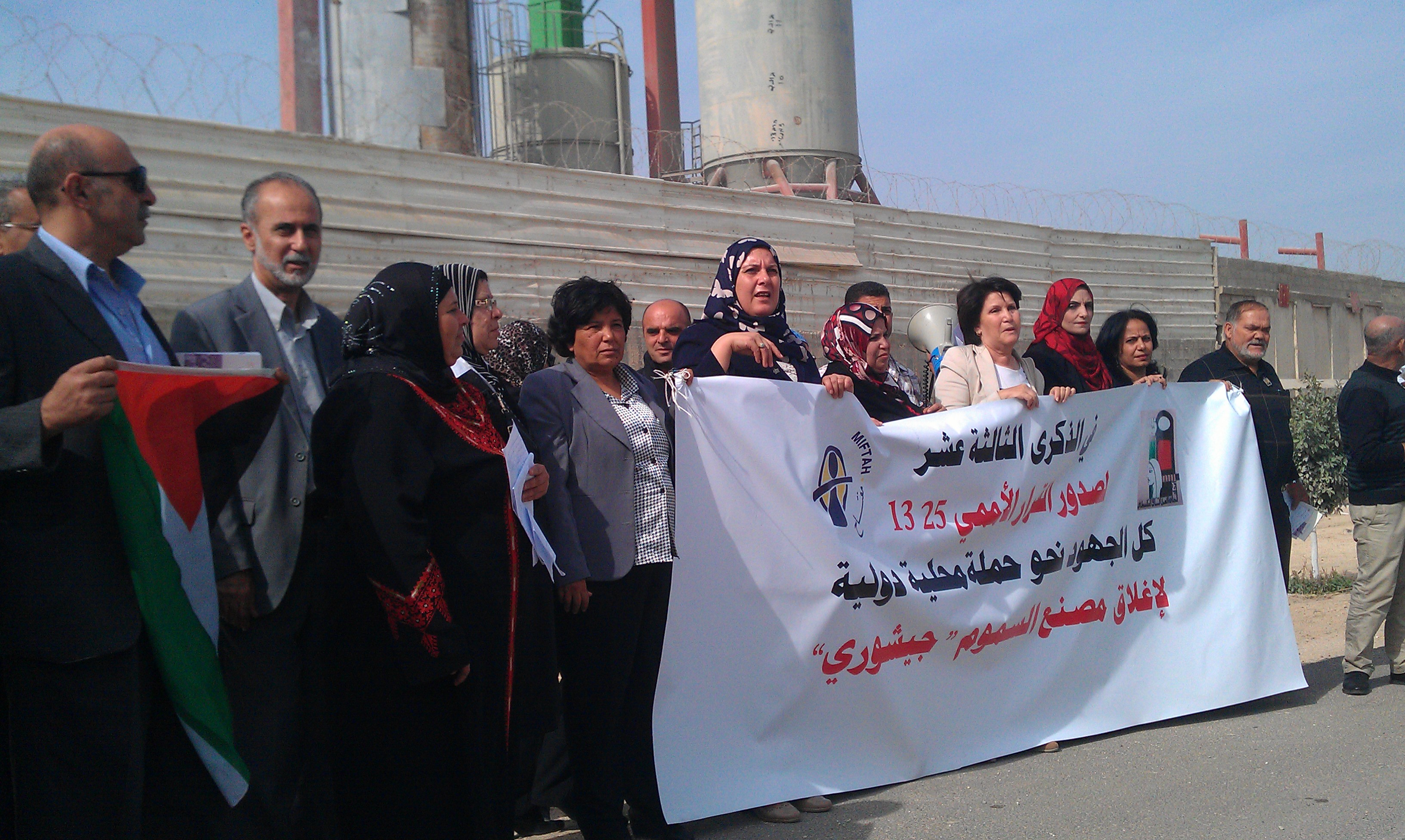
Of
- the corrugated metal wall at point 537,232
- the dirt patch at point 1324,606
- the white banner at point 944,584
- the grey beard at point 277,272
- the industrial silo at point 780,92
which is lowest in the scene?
the dirt patch at point 1324,606

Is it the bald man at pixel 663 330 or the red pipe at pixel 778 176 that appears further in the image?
the red pipe at pixel 778 176

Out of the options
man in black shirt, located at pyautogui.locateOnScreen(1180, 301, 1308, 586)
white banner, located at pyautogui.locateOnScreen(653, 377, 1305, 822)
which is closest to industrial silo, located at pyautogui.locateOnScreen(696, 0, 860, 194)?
man in black shirt, located at pyautogui.locateOnScreen(1180, 301, 1308, 586)

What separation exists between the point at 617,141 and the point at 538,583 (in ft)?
53.4

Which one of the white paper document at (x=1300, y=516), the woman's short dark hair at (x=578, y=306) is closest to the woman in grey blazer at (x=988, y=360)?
the white paper document at (x=1300, y=516)

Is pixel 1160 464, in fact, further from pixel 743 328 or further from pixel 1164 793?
pixel 743 328

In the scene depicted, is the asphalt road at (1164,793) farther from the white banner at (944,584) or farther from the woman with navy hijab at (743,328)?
the woman with navy hijab at (743,328)

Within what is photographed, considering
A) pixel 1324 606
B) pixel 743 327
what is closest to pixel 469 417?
pixel 743 327

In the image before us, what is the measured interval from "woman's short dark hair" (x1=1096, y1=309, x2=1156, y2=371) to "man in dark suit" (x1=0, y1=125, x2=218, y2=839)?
477cm

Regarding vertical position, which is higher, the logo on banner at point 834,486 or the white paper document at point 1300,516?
the logo on banner at point 834,486

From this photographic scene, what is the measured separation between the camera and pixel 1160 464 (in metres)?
5.34

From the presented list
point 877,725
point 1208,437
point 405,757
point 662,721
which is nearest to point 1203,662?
point 1208,437

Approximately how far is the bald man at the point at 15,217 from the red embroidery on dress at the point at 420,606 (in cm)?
152

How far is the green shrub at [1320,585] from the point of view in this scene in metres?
8.89

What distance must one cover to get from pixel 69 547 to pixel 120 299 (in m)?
0.65
